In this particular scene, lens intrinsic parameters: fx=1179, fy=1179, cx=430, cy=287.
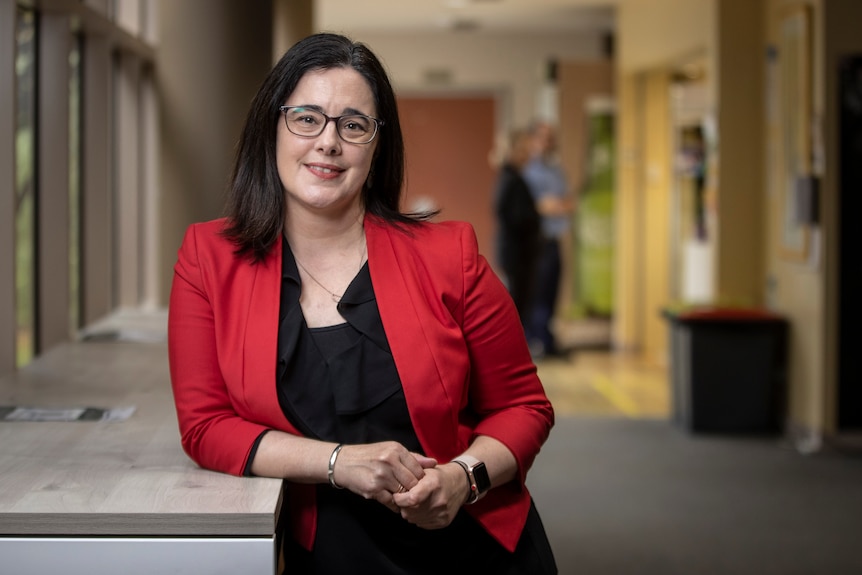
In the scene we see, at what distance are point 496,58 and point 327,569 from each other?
11.3 meters

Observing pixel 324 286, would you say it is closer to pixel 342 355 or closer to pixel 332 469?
pixel 342 355

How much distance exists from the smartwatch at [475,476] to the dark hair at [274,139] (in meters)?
0.44

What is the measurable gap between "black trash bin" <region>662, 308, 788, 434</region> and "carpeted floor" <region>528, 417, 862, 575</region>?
135mm

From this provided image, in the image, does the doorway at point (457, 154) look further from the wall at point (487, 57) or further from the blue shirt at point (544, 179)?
the blue shirt at point (544, 179)

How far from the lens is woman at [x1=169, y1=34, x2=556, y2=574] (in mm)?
1900

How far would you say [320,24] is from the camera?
11281 millimetres

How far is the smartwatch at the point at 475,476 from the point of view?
1905 mm

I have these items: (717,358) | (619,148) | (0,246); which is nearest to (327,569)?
(0,246)

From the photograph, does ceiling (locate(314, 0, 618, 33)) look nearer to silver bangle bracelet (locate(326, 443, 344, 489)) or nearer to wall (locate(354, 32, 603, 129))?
wall (locate(354, 32, 603, 129))

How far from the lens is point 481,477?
6.28ft

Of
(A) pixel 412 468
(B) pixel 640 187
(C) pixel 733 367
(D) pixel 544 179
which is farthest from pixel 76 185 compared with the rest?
(B) pixel 640 187

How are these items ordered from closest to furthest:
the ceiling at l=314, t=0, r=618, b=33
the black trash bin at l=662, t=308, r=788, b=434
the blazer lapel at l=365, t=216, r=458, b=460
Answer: the blazer lapel at l=365, t=216, r=458, b=460, the black trash bin at l=662, t=308, r=788, b=434, the ceiling at l=314, t=0, r=618, b=33

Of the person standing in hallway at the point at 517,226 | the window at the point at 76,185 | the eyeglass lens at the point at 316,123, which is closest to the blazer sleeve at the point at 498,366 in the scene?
the eyeglass lens at the point at 316,123

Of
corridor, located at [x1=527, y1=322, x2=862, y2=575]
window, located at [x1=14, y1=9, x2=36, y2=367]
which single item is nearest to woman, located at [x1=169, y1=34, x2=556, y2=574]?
window, located at [x1=14, y1=9, x2=36, y2=367]
